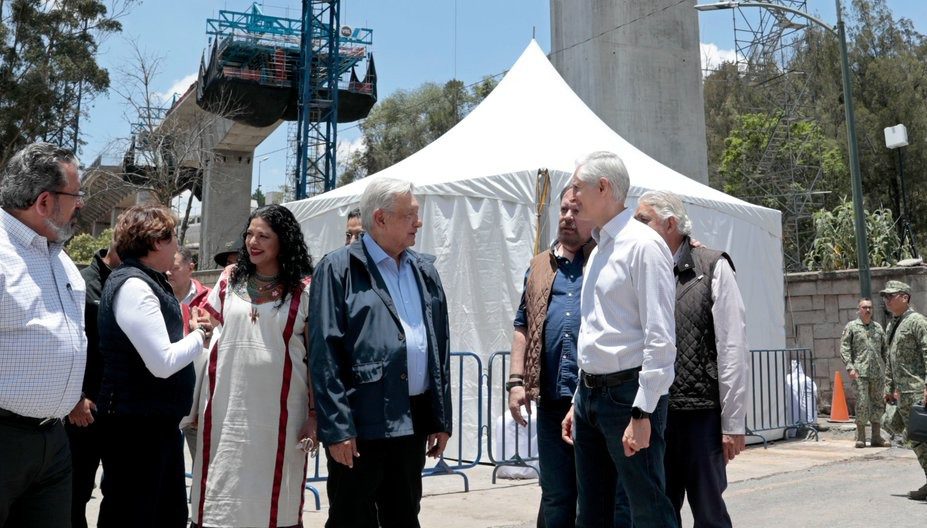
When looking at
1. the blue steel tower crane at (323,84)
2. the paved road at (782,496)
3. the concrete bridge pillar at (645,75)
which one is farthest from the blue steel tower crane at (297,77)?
the paved road at (782,496)

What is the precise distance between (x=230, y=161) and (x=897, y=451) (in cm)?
3911

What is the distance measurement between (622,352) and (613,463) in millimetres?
556

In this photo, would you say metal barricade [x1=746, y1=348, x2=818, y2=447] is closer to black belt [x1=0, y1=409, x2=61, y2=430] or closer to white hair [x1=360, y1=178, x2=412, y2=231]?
white hair [x1=360, y1=178, x2=412, y2=231]

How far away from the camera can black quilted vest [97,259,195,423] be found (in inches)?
138

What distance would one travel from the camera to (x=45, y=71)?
86.9ft

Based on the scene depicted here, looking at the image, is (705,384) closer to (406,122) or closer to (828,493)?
(828,493)

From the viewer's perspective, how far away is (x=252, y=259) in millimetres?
3764

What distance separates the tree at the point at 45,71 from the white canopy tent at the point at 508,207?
65.1ft

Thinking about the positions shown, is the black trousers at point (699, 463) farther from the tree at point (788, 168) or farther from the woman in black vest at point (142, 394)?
the tree at point (788, 168)

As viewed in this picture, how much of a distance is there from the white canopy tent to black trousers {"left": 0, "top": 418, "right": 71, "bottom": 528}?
5763 mm

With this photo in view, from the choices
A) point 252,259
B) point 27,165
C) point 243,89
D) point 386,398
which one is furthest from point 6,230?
point 243,89

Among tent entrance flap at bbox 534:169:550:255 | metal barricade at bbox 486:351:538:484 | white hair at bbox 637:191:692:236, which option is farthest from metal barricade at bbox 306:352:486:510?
white hair at bbox 637:191:692:236

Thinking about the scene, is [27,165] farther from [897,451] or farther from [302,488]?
[897,451]

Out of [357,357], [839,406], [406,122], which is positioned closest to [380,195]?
[357,357]
